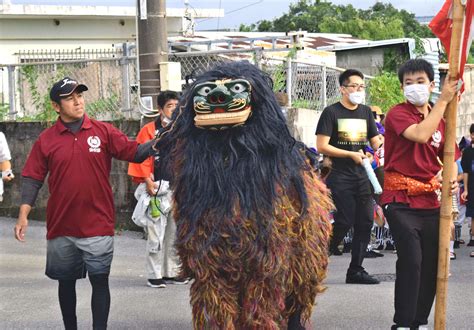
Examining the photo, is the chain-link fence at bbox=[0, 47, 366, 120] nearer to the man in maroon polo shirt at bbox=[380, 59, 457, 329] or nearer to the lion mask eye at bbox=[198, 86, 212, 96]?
the man in maroon polo shirt at bbox=[380, 59, 457, 329]

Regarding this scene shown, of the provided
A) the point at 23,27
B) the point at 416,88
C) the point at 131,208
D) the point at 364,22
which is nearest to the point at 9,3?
the point at 23,27

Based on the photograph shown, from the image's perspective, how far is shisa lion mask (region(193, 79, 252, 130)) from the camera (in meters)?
5.98

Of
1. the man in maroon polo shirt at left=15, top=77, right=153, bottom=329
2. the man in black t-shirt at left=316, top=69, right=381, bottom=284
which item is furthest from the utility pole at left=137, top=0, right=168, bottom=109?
the man in maroon polo shirt at left=15, top=77, right=153, bottom=329

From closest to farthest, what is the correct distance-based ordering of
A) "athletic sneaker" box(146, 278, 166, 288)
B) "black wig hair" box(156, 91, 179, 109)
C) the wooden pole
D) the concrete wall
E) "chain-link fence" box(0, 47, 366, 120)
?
1. the wooden pole
2. "black wig hair" box(156, 91, 179, 109)
3. "athletic sneaker" box(146, 278, 166, 288)
4. "chain-link fence" box(0, 47, 366, 120)
5. the concrete wall

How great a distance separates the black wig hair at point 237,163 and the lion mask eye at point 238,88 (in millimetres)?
97

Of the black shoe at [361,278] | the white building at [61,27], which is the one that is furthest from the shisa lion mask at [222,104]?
the white building at [61,27]

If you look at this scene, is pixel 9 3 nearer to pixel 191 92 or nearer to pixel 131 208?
pixel 131 208

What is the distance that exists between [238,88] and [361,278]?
4.22 m

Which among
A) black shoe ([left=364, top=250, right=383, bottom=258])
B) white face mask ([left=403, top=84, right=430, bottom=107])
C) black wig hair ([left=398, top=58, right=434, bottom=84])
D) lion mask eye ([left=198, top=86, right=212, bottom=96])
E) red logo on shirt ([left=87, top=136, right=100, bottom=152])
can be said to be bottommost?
black shoe ([left=364, top=250, right=383, bottom=258])

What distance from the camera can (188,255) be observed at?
243 inches

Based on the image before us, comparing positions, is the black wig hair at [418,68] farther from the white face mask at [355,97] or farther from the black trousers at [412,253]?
the white face mask at [355,97]

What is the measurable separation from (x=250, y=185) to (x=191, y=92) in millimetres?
706

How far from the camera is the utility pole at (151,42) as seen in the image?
12391mm

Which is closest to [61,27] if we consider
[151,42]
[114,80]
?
[114,80]
